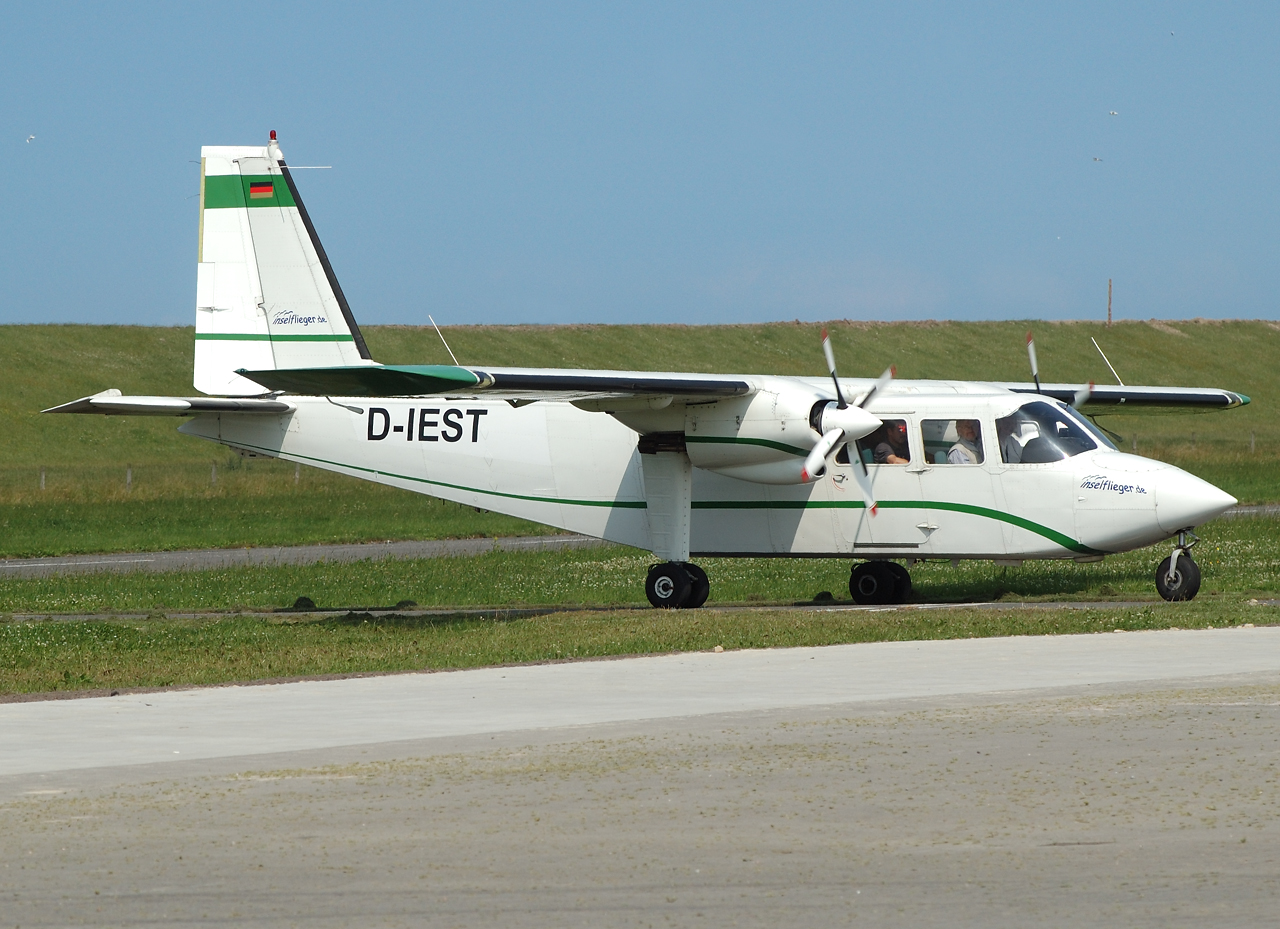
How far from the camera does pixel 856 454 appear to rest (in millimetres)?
20547

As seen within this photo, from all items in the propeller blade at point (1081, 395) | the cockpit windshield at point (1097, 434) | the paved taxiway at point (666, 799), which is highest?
the propeller blade at point (1081, 395)

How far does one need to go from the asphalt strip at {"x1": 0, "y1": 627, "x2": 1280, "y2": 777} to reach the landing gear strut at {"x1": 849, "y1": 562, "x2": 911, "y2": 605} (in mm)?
5986

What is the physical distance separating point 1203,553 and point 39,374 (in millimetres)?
71974

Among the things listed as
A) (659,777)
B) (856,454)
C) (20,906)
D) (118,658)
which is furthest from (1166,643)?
(20,906)

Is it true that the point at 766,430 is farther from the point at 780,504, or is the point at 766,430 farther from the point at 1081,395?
the point at 1081,395

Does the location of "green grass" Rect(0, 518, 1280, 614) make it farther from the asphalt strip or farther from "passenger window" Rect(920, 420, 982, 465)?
the asphalt strip

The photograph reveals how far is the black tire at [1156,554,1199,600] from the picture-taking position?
1920cm

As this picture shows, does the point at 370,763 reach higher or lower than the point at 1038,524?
lower

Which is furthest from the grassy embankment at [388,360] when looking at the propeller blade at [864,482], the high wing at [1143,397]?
the propeller blade at [864,482]

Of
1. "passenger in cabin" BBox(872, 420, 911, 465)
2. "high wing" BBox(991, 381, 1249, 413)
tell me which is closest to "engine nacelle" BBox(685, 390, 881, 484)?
"passenger in cabin" BBox(872, 420, 911, 465)

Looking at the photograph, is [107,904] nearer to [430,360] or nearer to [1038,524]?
[1038,524]

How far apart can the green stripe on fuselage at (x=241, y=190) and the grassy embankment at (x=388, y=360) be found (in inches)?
492

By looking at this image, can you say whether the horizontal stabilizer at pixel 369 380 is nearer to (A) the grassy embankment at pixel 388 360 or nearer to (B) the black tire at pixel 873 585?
(B) the black tire at pixel 873 585

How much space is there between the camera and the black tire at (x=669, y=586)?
20797 millimetres
